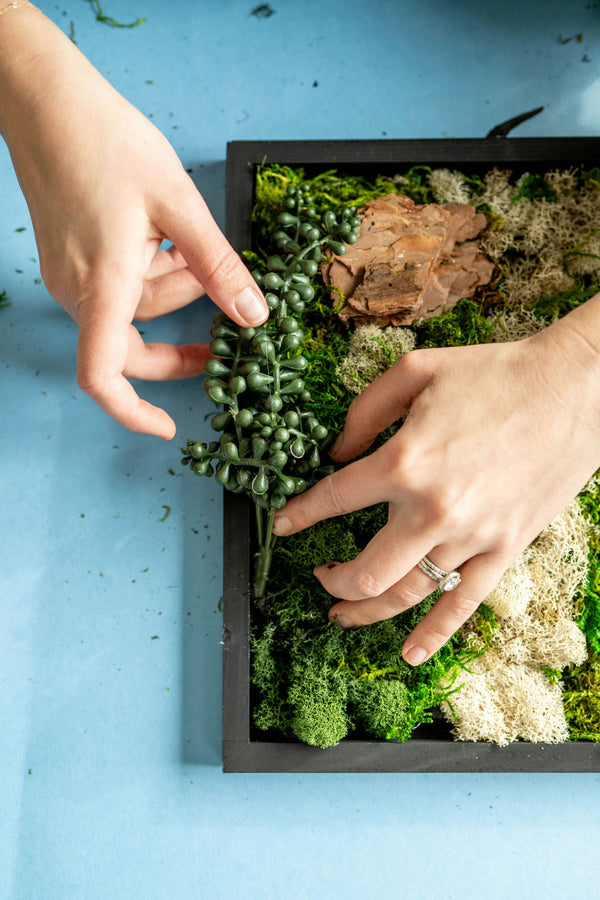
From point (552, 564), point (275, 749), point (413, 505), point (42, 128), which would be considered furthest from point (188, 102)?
point (275, 749)

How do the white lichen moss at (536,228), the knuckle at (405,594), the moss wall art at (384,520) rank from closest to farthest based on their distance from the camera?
1. the knuckle at (405,594)
2. the moss wall art at (384,520)
3. the white lichen moss at (536,228)

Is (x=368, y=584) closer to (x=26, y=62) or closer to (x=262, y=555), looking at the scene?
(x=262, y=555)

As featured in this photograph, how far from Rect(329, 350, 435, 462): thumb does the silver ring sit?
0.72ft

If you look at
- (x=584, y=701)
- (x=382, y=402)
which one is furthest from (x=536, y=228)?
(x=584, y=701)

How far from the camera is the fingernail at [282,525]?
3.33ft

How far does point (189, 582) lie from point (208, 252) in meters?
0.67

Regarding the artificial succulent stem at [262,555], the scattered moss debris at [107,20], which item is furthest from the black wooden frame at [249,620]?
the scattered moss debris at [107,20]

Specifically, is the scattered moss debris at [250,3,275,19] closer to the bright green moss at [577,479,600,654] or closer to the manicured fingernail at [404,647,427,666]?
the bright green moss at [577,479,600,654]

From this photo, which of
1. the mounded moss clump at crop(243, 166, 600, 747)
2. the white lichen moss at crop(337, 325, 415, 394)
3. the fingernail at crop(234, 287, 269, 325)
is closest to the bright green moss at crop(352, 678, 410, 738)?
the mounded moss clump at crop(243, 166, 600, 747)

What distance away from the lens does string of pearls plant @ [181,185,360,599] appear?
973 millimetres

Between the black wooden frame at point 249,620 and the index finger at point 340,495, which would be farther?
the black wooden frame at point 249,620

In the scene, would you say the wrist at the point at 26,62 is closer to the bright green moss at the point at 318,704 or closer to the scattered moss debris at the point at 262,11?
the scattered moss debris at the point at 262,11

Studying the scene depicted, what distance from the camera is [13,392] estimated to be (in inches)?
53.1

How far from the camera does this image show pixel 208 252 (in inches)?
36.3
